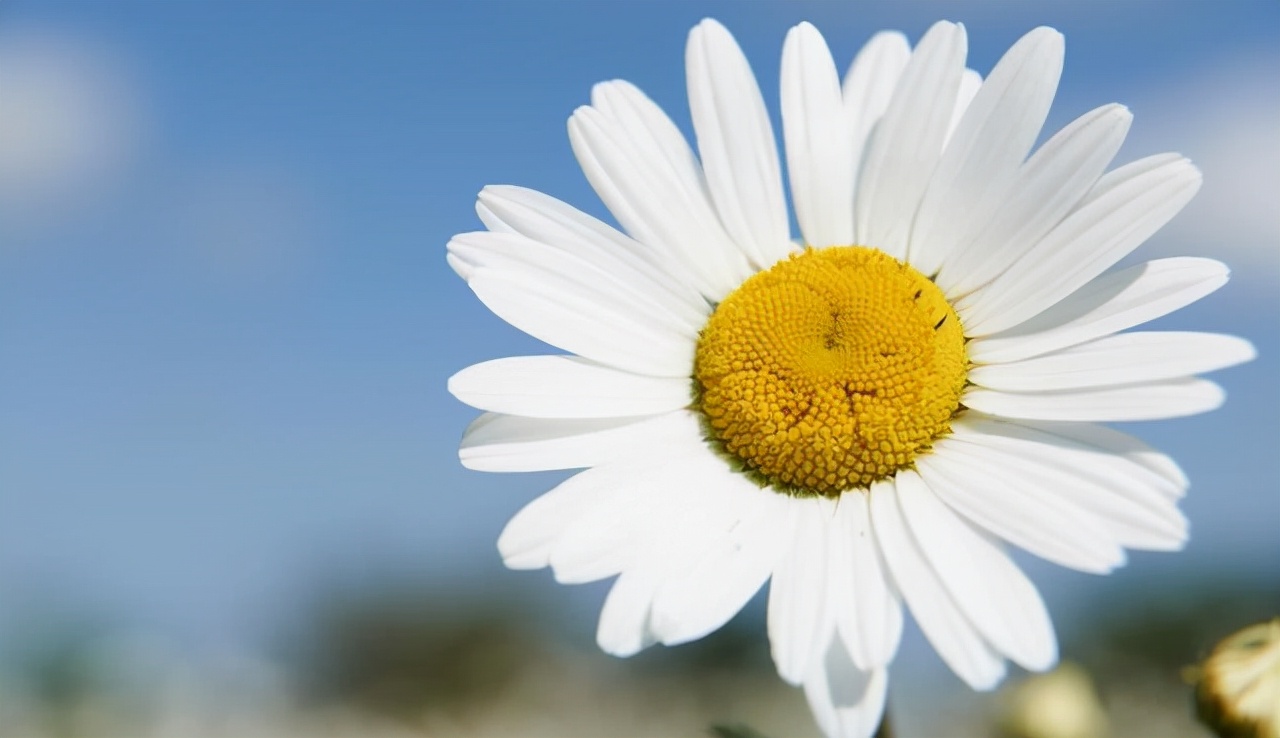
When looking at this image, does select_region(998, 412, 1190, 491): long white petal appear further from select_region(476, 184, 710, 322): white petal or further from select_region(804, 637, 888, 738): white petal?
select_region(476, 184, 710, 322): white petal

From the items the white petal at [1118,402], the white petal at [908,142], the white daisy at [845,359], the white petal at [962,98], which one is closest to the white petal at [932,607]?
the white daisy at [845,359]

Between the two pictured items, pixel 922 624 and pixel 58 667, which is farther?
pixel 58 667

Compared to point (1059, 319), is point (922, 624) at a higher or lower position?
lower

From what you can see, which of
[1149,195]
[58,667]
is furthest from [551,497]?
[58,667]

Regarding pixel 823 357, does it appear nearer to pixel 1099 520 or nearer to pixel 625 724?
pixel 1099 520

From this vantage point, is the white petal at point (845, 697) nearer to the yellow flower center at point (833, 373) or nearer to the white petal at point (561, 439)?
the yellow flower center at point (833, 373)

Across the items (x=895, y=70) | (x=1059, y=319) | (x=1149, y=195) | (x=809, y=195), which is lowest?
(x=1059, y=319)

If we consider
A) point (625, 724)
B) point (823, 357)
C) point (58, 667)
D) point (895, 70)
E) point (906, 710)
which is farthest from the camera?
point (625, 724)
